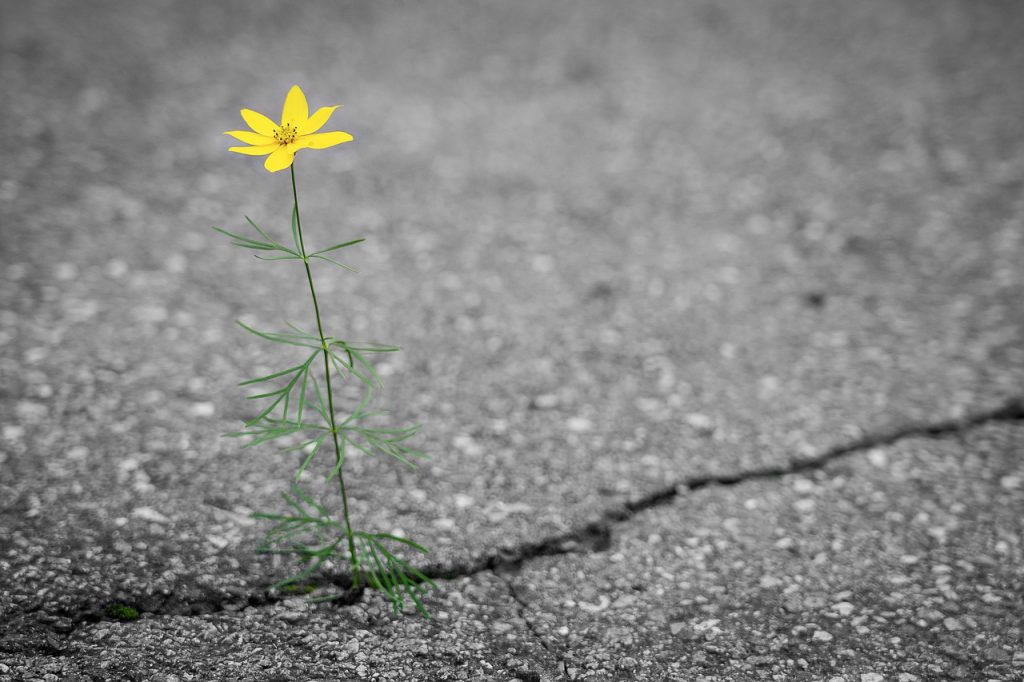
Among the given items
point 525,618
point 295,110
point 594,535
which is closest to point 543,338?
point 594,535

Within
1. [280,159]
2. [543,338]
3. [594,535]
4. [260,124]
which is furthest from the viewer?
[543,338]

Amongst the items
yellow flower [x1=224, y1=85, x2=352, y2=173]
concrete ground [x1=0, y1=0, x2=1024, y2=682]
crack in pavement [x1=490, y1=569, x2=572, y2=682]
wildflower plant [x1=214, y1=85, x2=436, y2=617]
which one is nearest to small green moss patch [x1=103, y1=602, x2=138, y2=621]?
concrete ground [x1=0, y1=0, x2=1024, y2=682]

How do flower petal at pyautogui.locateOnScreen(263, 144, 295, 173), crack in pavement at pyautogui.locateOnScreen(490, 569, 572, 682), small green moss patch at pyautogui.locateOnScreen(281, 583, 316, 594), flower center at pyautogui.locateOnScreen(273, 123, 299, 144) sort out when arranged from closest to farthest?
flower petal at pyautogui.locateOnScreen(263, 144, 295, 173) → flower center at pyautogui.locateOnScreen(273, 123, 299, 144) → crack in pavement at pyautogui.locateOnScreen(490, 569, 572, 682) → small green moss patch at pyautogui.locateOnScreen(281, 583, 316, 594)

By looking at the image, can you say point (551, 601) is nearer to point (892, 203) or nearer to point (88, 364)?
point (88, 364)

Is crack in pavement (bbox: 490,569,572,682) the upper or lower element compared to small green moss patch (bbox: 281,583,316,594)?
lower

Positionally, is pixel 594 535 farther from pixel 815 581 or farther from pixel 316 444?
pixel 316 444

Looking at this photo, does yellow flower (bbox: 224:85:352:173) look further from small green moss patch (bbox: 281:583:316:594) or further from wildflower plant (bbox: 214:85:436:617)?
small green moss patch (bbox: 281:583:316:594)

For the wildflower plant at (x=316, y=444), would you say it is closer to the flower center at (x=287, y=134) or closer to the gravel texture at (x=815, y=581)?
the flower center at (x=287, y=134)
